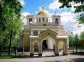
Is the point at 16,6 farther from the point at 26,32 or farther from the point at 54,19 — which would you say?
the point at 54,19

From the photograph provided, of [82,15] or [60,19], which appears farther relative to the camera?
[60,19]

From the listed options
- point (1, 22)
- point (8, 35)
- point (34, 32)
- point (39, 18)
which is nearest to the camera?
point (1, 22)

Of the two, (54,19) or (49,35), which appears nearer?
(49,35)

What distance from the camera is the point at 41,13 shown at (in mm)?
66125

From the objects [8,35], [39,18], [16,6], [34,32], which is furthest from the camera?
[39,18]

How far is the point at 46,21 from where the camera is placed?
6425 centimetres

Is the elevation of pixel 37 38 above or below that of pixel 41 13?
below

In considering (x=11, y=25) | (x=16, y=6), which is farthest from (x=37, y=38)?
(x=16, y=6)

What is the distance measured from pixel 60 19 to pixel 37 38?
103 feet

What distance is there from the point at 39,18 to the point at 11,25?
93.1ft

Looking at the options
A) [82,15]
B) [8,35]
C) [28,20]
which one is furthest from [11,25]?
[28,20]

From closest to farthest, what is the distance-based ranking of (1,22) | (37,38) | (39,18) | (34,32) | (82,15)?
(1,22)
(82,15)
(37,38)
(34,32)
(39,18)

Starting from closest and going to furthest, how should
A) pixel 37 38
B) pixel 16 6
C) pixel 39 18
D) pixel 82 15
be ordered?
pixel 16 6, pixel 82 15, pixel 37 38, pixel 39 18

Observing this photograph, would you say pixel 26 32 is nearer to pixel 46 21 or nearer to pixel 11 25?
pixel 46 21
